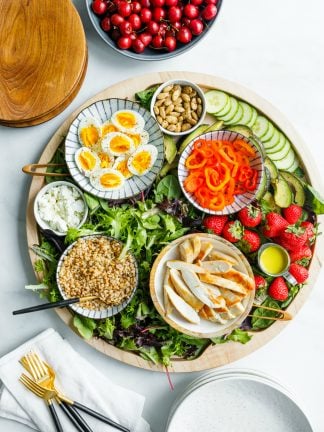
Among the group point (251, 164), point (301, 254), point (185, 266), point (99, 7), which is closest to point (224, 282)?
point (185, 266)

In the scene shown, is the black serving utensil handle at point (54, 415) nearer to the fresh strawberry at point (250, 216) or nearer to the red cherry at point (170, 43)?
the fresh strawberry at point (250, 216)

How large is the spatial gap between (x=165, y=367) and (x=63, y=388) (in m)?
0.49

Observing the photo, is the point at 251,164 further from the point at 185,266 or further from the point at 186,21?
the point at 186,21

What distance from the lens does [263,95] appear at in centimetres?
262

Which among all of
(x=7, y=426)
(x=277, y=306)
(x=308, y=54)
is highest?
(x=308, y=54)

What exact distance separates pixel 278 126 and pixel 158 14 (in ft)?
2.43

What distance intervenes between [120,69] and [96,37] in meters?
0.19

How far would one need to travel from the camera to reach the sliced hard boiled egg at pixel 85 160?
2.38m

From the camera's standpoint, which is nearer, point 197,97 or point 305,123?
point 197,97

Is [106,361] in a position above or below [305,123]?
below

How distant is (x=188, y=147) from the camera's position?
2.40m

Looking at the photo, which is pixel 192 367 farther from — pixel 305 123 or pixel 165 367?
pixel 305 123

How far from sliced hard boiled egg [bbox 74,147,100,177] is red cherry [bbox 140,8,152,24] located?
64 centimetres

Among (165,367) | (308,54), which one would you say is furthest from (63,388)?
(308,54)
